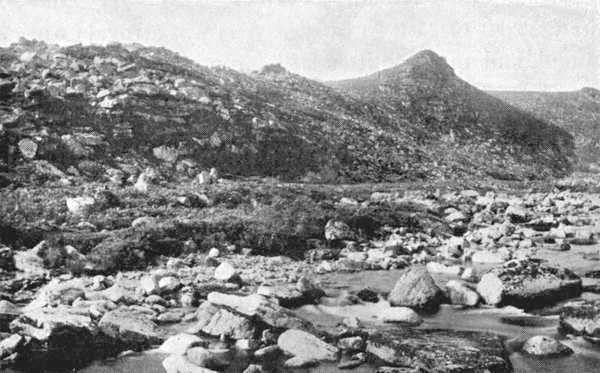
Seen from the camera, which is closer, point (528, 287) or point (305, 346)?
point (305, 346)

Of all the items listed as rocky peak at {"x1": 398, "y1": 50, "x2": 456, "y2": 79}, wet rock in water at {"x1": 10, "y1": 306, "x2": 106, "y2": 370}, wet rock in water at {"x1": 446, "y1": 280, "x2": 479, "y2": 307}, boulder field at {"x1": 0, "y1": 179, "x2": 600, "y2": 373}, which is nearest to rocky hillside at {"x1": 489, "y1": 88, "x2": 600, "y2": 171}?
Result: rocky peak at {"x1": 398, "y1": 50, "x2": 456, "y2": 79}

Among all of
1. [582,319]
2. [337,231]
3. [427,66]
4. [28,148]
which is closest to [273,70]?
[427,66]

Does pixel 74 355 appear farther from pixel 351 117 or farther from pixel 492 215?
pixel 351 117

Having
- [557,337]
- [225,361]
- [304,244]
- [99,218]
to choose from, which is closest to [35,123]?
[99,218]

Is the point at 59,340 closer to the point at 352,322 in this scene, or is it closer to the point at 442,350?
the point at 352,322

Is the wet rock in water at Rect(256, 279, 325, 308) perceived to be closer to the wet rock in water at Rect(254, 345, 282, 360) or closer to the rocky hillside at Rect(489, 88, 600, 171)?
the wet rock in water at Rect(254, 345, 282, 360)

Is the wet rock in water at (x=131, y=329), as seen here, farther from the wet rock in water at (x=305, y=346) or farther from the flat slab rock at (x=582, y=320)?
the flat slab rock at (x=582, y=320)
